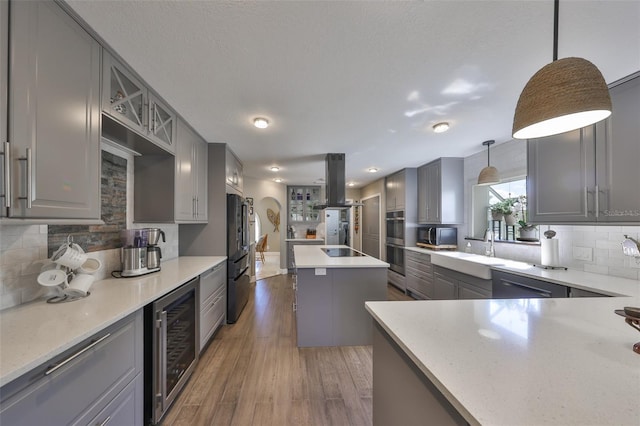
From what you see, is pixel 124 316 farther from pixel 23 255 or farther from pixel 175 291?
pixel 23 255

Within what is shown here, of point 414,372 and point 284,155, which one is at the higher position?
point 284,155

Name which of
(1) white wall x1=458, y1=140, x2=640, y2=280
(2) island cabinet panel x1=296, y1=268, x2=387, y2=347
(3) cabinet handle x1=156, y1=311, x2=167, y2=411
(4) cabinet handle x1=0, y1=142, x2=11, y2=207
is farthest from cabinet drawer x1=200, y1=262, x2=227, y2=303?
(1) white wall x1=458, y1=140, x2=640, y2=280

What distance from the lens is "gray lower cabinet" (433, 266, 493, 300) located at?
8.89 ft

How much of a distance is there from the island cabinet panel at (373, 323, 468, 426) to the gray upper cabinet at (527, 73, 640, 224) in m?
2.12

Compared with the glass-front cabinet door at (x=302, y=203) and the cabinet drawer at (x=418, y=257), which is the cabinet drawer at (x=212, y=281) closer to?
the cabinet drawer at (x=418, y=257)

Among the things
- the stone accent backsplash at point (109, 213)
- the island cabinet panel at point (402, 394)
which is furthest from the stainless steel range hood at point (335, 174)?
the island cabinet panel at point (402, 394)

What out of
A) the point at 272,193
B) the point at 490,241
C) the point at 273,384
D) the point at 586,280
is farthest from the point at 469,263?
the point at 272,193

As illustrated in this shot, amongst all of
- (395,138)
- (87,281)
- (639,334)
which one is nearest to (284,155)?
(395,138)

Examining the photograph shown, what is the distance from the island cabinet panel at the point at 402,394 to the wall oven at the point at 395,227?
3.89 meters

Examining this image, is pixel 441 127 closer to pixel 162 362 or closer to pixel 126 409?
pixel 162 362

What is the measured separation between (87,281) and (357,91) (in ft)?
7.58

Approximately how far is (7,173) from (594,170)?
11.9 ft

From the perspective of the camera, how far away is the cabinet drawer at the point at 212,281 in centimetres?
243

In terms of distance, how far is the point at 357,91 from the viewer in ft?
6.37
